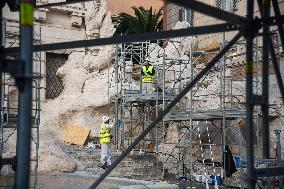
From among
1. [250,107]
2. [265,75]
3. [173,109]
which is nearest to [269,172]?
[250,107]

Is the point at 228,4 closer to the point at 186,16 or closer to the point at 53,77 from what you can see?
the point at 186,16

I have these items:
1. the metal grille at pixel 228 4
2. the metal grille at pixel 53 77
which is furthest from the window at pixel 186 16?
the metal grille at pixel 53 77

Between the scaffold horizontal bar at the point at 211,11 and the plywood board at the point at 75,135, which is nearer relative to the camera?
the scaffold horizontal bar at the point at 211,11

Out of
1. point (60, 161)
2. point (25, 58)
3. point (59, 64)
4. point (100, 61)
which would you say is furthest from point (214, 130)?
point (25, 58)

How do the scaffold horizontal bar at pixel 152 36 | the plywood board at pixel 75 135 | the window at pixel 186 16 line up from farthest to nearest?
1. the window at pixel 186 16
2. the plywood board at pixel 75 135
3. the scaffold horizontal bar at pixel 152 36

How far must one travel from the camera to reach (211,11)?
3.85m

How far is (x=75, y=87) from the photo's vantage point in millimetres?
21031

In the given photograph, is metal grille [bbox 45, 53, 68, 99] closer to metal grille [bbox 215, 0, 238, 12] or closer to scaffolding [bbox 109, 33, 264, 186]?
scaffolding [bbox 109, 33, 264, 186]

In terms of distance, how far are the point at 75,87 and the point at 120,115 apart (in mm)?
4385

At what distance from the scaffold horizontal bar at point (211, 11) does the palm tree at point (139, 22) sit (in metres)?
26.2

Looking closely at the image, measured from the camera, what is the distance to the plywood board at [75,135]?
1823 centimetres

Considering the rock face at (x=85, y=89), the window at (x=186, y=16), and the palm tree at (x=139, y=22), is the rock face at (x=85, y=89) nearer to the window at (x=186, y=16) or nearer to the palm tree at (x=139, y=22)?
the window at (x=186, y=16)

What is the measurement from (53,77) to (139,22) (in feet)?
33.8

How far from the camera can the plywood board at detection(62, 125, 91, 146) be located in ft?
59.8
